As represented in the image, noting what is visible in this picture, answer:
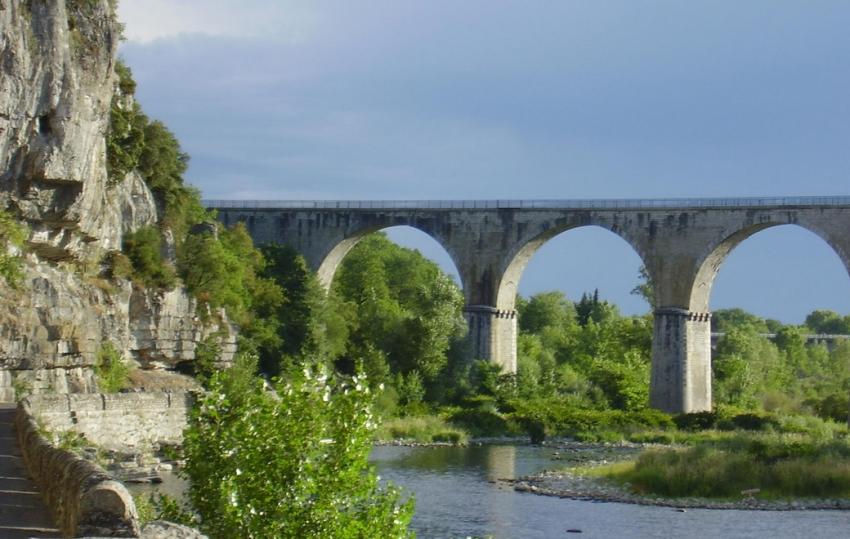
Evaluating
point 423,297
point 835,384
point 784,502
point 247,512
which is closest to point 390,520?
point 247,512

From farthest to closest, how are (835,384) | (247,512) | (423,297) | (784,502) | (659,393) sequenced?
(835,384) < (423,297) < (659,393) < (784,502) < (247,512)

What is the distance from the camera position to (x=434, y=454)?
39.1 meters

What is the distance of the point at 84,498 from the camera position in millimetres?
8164

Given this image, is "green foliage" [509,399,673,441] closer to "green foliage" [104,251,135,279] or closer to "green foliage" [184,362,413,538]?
"green foliage" [104,251,135,279]

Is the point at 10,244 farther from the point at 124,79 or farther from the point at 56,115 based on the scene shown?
the point at 124,79

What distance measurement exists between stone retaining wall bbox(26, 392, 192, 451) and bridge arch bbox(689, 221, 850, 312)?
23.7 metres

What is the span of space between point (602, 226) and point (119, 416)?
27655mm

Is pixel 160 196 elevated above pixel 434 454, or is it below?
above

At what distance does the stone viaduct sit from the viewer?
48.4 m

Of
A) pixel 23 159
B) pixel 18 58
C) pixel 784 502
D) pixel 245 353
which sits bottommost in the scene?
pixel 784 502

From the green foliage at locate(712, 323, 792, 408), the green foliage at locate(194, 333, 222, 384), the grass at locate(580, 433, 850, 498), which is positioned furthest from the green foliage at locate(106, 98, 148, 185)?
the green foliage at locate(712, 323, 792, 408)

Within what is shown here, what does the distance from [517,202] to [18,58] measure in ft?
89.6

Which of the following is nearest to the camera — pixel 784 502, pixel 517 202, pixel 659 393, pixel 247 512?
pixel 247 512

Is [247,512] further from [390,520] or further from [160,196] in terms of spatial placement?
[160,196]
